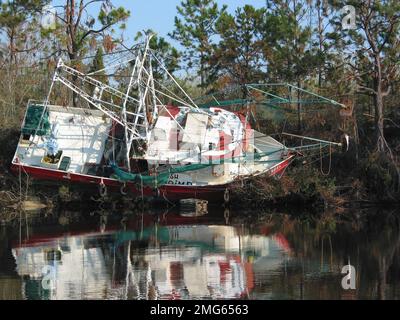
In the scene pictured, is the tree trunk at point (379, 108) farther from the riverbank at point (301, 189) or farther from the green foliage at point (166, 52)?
the green foliage at point (166, 52)

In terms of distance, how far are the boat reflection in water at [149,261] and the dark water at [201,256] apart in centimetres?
3

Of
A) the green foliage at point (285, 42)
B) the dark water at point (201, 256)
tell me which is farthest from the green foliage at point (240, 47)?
the dark water at point (201, 256)

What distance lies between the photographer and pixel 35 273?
19.6 meters

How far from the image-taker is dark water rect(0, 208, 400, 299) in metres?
17.0

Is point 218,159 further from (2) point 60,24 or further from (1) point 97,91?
(2) point 60,24

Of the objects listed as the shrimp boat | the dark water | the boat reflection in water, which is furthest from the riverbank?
the boat reflection in water

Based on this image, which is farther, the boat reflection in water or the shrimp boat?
the shrimp boat

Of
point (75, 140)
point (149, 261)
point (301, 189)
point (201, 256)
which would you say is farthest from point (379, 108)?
point (149, 261)

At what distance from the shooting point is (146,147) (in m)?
35.9

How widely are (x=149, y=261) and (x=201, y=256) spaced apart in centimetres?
163

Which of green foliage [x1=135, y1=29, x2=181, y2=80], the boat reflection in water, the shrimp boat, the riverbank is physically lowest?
the boat reflection in water

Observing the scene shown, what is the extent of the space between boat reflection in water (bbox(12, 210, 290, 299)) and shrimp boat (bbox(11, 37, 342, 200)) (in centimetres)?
590

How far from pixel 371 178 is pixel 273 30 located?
9843mm

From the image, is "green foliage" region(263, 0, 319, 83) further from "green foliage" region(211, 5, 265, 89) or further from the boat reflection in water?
the boat reflection in water
